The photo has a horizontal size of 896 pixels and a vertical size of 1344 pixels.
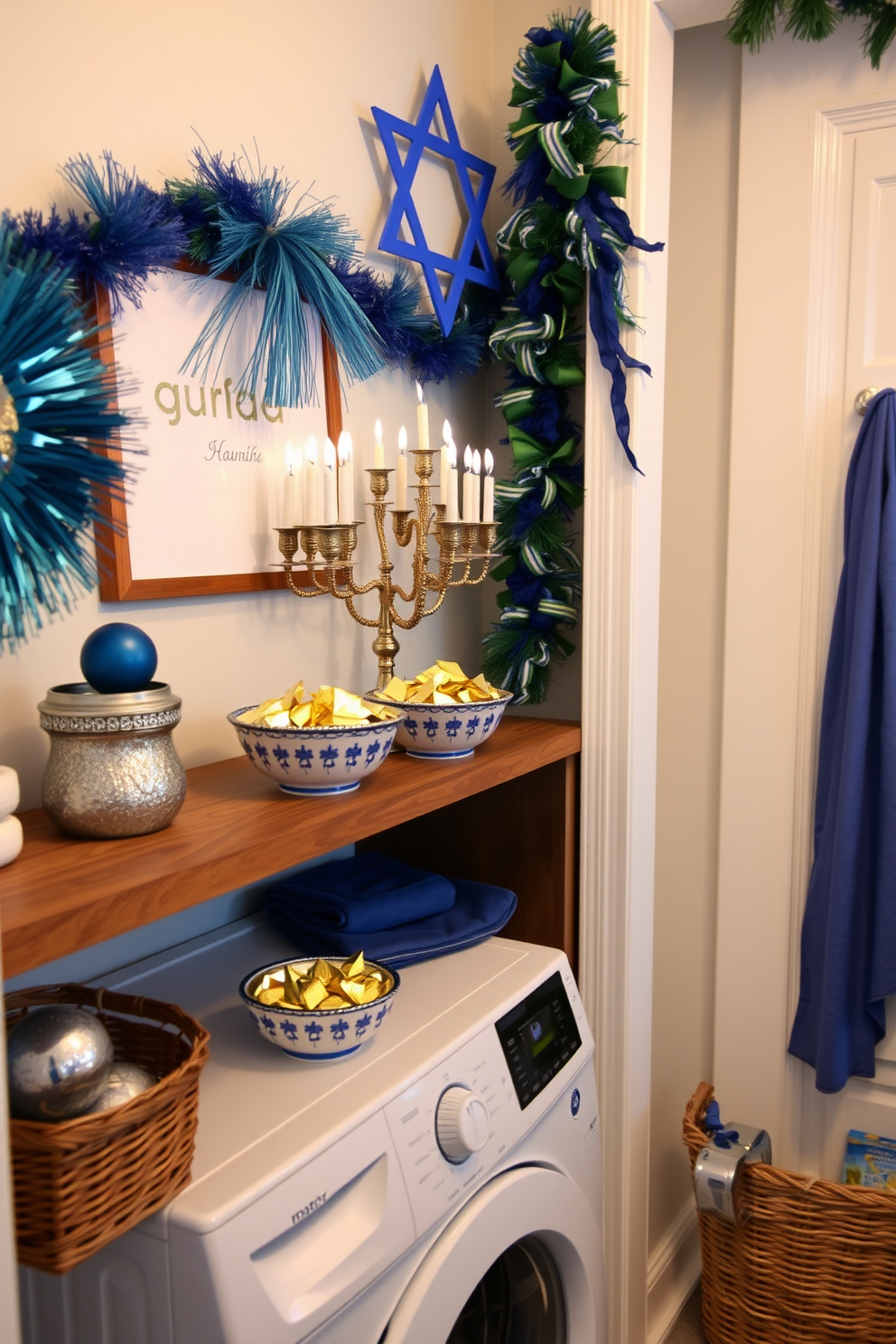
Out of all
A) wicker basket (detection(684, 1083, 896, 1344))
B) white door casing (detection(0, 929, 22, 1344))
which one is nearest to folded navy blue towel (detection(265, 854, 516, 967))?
white door casing (detection(0, 929, 22, 1344))

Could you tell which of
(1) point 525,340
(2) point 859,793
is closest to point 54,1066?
(1) point 525,340

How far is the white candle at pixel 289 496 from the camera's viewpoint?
131cm

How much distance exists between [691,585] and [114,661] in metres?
1.25

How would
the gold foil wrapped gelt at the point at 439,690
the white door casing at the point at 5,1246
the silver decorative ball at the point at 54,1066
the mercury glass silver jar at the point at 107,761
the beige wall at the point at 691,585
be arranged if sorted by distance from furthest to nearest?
the beige wall at the point at 691,585 < the gold foil wrapped gelt at the point at 439,690 < the mercury glass silver jar at the point at 107,761 < the silver decorative ball at the point at 54,1066 < the white door casing at the point at 5,1246

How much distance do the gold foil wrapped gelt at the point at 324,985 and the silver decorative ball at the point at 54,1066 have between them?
0.79 feet

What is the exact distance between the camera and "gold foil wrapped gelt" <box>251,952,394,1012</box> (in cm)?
105

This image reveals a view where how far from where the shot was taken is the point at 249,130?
1.28 m

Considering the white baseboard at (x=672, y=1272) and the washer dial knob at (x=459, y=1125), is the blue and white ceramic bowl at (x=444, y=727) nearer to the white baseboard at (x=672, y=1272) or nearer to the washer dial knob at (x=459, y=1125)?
the washer dial knob at (x=459, y=1125)

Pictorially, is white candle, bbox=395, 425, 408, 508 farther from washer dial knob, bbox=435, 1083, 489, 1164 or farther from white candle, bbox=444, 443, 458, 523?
washer dial knob, bbox=435, 1083, 489, 1164

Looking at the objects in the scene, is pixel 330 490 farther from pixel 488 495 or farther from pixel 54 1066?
pixel 54 1066

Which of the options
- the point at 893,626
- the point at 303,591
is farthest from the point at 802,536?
the point at 303,591

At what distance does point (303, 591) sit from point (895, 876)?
1047mm

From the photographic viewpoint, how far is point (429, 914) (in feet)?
4.34

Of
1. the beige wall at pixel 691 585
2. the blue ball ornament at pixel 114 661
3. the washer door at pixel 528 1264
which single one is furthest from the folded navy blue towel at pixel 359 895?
the beige wall at pixel 691 585
